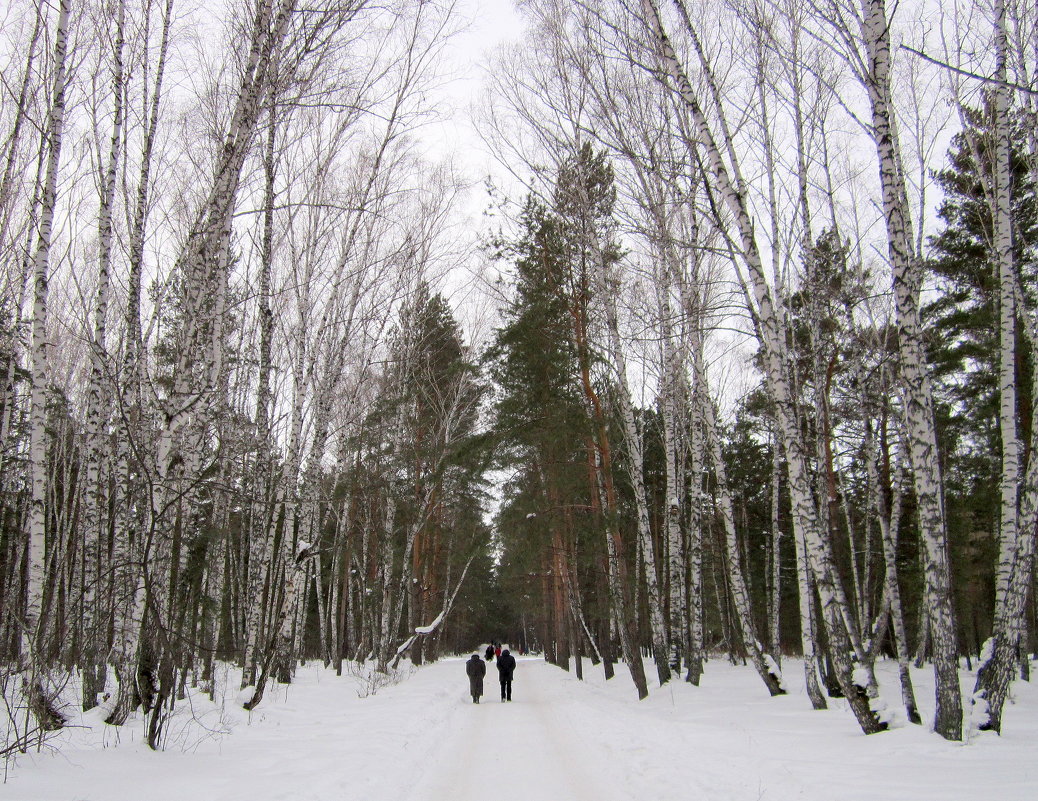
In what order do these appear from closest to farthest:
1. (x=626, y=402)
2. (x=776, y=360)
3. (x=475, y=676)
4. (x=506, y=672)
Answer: (x=776, y=360)
(x=626, y=402)
(x=475, y=676)
(x=506, y=672)

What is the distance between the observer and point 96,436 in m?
7.38

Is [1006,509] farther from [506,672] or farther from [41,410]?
[506,672]

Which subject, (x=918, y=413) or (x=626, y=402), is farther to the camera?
(x=626, y=402)

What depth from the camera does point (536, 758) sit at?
7250 millimetres

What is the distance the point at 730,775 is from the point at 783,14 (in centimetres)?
988

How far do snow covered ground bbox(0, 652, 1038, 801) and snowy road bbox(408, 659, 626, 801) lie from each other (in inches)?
1.2

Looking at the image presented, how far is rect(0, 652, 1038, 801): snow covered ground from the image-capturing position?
459 centimetres

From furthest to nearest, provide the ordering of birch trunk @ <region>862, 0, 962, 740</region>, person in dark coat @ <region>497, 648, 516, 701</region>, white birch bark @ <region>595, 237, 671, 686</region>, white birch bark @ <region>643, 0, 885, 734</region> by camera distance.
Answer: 1. person in dark coat @ <region>497, 648, 516, 701</region>
2. white birch bark @ <region>595, 237, 671, 686</region>
3. white birch bark @ <region>643, 0, 885, 734</region>
4. birch trunk @ <region>862, 0, 962, 740</region>

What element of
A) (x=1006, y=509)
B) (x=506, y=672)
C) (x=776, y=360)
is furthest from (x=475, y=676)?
(x=1006, y=509)

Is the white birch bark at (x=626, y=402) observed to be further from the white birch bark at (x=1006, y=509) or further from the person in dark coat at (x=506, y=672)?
the white birch bark at (x=1006, y=509)

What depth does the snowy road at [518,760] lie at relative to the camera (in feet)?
18.6

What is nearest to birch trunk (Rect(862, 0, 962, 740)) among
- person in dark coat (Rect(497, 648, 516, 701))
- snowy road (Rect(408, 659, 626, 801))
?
snowy road (Rect(408, 659, 626, 801))

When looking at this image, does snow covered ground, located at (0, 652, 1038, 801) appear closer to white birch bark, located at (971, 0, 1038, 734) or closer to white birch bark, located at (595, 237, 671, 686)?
white birch bark, located at (971, 0, 1038, 734)

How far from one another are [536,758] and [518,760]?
23 centimetres
